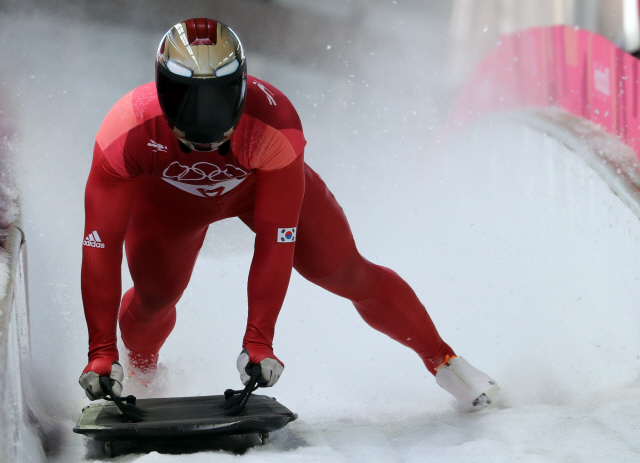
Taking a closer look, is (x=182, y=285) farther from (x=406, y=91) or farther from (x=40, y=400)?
(x=406, y=91)

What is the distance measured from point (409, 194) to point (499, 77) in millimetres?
1248

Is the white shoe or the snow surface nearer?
the snow surface

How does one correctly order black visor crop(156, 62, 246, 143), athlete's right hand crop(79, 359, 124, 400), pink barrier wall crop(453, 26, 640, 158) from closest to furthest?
black visor crop(156, 62, 246, 143) → athlete's right hand crop(79, 359, 124, 400) → pink barrier wall crop(453, 26, 640, 158)

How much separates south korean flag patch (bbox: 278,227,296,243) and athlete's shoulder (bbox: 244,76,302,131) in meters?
0.30

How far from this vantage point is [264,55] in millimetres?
5695

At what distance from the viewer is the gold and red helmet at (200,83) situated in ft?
5.90

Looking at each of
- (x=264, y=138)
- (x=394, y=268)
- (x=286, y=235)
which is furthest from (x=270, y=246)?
(x=394, y=268)

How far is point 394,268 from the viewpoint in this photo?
4.73 m

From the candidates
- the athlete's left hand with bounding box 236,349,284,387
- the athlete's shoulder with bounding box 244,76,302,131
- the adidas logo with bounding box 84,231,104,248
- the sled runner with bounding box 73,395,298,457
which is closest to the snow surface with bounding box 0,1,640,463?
the sled runner with bounding box 73,395,298,457

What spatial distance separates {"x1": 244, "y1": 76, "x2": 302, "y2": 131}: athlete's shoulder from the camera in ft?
6.88

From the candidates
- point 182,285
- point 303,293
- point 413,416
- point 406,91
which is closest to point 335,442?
point 413,416

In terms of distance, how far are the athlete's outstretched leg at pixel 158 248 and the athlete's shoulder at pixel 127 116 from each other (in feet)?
1.10

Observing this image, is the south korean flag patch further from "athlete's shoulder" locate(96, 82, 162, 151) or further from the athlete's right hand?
the athlete's right hand

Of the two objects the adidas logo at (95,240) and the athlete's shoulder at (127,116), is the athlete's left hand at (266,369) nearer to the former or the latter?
the adidas logo at (95,240)
